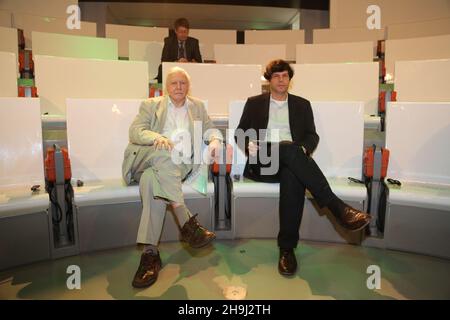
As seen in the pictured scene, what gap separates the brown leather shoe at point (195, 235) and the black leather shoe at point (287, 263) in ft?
1.22

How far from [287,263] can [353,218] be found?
382 millimetres

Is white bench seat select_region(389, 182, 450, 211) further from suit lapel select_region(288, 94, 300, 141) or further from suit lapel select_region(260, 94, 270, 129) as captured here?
suit lapel select_region(260, 94, 270, 129)

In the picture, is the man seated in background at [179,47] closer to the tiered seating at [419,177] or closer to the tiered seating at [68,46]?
the tiered seating at [68,46]

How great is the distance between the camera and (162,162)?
5.90 feet

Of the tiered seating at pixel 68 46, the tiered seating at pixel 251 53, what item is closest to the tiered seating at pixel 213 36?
the tiered seating at pixel 251 53

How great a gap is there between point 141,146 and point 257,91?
134 centimetres

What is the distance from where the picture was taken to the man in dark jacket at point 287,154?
184 cm

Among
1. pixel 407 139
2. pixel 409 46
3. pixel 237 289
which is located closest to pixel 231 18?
pixel 409 46

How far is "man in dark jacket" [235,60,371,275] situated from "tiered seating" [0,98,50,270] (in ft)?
3.72

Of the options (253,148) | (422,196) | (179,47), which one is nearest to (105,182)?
(253,148)

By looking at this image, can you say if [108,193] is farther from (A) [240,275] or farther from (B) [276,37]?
(B) [276,37]

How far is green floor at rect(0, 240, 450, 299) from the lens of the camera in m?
1.61

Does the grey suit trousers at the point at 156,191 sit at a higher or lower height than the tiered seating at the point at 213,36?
lower
